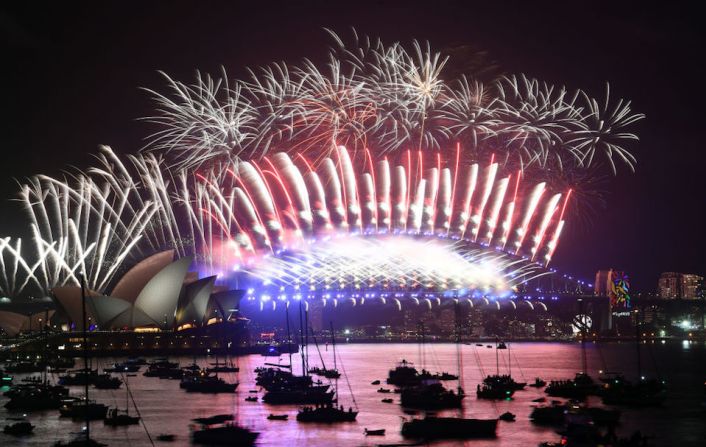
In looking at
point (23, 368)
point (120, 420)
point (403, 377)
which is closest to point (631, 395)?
point (403, 377)

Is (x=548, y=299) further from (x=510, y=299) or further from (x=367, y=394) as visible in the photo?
(x=367, y=394)

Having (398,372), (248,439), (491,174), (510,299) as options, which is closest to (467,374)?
(398,372)

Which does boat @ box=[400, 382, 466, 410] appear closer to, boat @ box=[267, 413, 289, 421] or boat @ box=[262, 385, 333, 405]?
boat @ box=[262, 385, 333, 405]

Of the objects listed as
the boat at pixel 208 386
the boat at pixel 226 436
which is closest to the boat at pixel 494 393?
the boat at pixel 208 386

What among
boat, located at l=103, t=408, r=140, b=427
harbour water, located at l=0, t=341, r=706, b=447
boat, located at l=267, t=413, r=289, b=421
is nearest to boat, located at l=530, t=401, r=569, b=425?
harbour water, located at l=0, t=341, r=706, b=447

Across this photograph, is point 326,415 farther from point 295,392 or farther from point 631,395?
point 631,395
